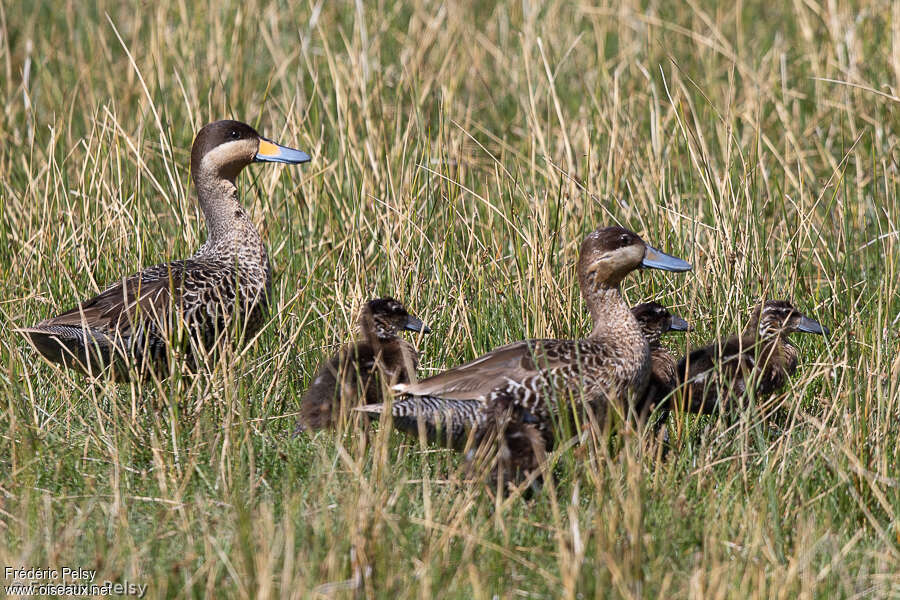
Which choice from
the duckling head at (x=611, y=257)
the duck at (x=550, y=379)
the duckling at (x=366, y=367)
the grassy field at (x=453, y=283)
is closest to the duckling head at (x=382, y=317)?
the duckling at (x=366, y=367)

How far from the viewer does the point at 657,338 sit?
499 centimetres

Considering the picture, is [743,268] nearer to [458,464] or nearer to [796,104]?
[458,464]

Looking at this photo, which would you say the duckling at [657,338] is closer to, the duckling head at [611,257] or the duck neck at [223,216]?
the duckling head at [611,257]

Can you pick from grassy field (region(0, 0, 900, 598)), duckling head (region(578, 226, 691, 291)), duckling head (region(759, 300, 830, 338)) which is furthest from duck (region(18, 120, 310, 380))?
duckling head (region(759, 300, 830, 338))

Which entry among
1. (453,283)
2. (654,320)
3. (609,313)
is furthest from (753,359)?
(453,283)

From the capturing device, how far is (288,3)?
8828 millimetres

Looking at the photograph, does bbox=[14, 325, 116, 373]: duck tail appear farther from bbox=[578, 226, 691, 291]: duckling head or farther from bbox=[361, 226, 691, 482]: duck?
bbox=[578, 226, 691, 291]: duckling head

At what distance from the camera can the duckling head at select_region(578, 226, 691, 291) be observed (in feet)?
14.9

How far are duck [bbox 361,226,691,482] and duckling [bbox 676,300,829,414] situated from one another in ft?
0.87

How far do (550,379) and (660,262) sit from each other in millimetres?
888

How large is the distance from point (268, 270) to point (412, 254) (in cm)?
67

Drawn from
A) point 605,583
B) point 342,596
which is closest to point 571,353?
point 605,583

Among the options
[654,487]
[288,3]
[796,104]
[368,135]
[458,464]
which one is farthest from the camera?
[288,3]

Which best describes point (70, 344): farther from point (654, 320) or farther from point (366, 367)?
point (654, 320)
